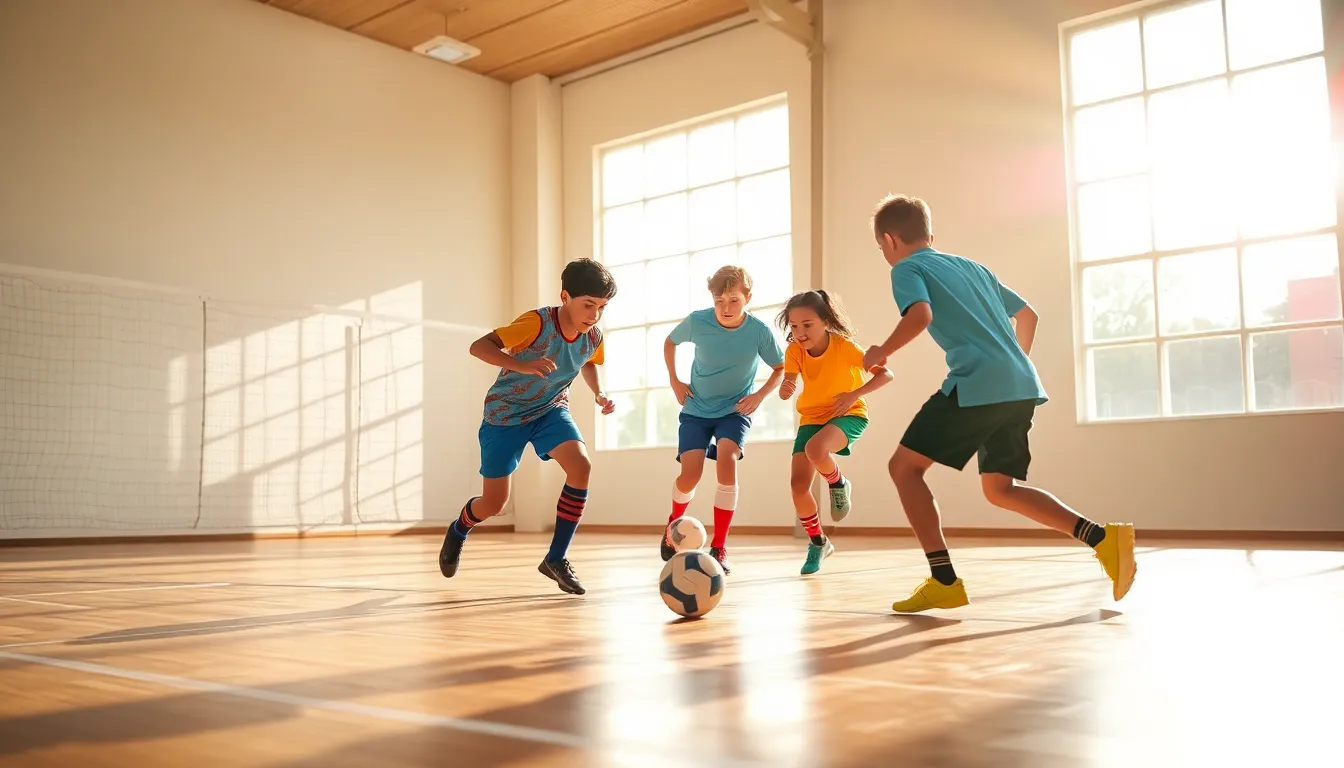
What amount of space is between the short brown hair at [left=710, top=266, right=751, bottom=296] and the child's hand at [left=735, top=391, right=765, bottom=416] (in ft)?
1.41

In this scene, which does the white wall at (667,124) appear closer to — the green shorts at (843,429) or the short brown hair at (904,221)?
the green shorts at (843,429)

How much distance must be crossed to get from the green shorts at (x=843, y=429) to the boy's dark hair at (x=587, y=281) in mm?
1121

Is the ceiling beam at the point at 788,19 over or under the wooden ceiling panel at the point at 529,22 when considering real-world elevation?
under

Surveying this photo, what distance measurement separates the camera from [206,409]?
26.9ft

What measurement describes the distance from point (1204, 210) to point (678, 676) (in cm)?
625

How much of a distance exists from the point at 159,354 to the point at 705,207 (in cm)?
446

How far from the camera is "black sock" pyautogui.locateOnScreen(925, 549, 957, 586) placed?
2760 mm

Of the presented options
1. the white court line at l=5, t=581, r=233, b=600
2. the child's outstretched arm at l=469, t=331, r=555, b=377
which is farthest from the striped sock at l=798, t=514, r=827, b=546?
the white court line at l=5, t=581, r=233, b=600

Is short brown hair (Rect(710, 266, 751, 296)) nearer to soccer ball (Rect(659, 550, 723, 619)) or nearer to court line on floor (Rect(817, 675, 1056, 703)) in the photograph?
soccer ball (Rect(659, 550, 723, 619))

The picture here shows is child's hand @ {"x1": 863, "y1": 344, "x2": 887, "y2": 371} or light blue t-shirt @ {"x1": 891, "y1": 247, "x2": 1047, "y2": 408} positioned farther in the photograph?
light blue t-shirt @ {"x1": 891, "y1": 247, "x2": 1047, "y2": 408}

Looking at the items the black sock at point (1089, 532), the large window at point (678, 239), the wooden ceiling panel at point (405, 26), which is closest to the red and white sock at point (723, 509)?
the black sock at point (1089, 532)

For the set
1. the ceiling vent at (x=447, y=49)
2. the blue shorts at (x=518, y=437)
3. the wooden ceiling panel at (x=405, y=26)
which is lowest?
the blue shorts at (x=518, y=437)

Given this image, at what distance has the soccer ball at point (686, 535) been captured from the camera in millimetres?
3963

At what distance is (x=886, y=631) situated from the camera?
2396 millimetres
